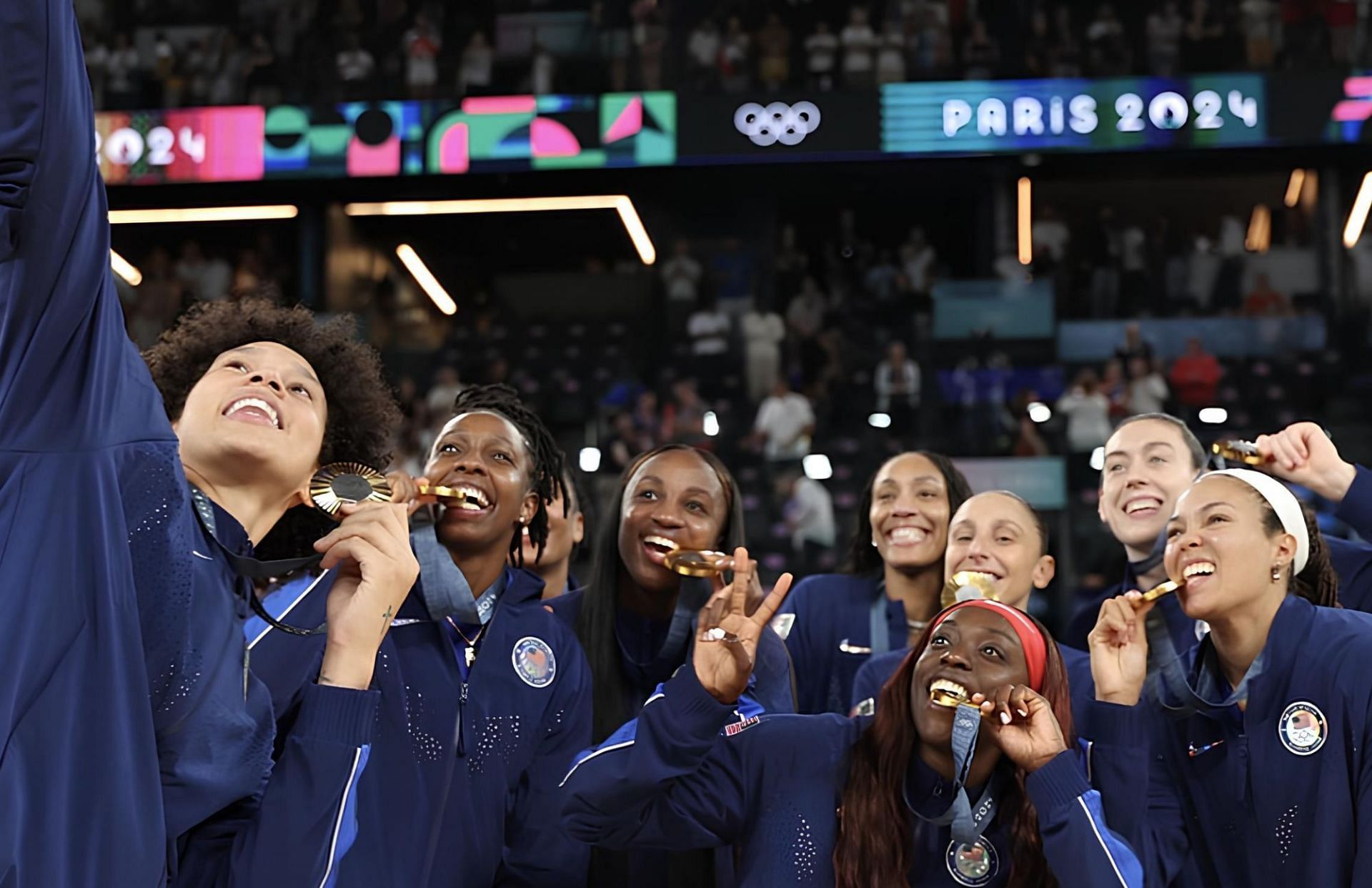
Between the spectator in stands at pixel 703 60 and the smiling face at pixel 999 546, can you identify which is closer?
the smiling face at pixel 999 546

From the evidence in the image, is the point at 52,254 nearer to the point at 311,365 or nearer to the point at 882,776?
the point at 311,365

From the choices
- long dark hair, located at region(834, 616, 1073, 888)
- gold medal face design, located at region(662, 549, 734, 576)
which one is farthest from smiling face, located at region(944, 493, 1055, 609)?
gold medal face design, located at region(662, 549, 734, 576)

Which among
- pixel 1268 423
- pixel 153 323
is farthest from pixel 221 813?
pixel 153 323

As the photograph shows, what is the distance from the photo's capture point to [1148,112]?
15.8m

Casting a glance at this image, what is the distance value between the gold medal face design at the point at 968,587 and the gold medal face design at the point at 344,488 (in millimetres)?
1599

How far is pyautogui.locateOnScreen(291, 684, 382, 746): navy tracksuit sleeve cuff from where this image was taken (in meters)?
2.21

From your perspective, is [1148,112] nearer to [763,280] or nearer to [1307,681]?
[763,280]

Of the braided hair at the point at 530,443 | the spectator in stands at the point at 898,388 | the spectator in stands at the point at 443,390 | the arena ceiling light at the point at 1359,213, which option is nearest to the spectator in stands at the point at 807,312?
the spectator in stands at the point at 898,388

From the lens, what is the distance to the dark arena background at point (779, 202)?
13.8 m

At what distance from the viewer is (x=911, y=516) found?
4.72 metres

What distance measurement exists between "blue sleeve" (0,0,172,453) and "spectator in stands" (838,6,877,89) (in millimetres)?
15018

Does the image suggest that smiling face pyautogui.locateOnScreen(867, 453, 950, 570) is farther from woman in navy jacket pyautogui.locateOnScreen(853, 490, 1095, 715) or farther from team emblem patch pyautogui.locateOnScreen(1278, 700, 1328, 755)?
team emblem patch pyautogui.locateOnScreen(1278, 700, 1328, 755)

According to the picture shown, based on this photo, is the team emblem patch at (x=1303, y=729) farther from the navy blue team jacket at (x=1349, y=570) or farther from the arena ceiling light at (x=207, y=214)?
the arena ceiling light at (x=207, y=214)

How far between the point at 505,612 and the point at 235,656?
4.84 ft
